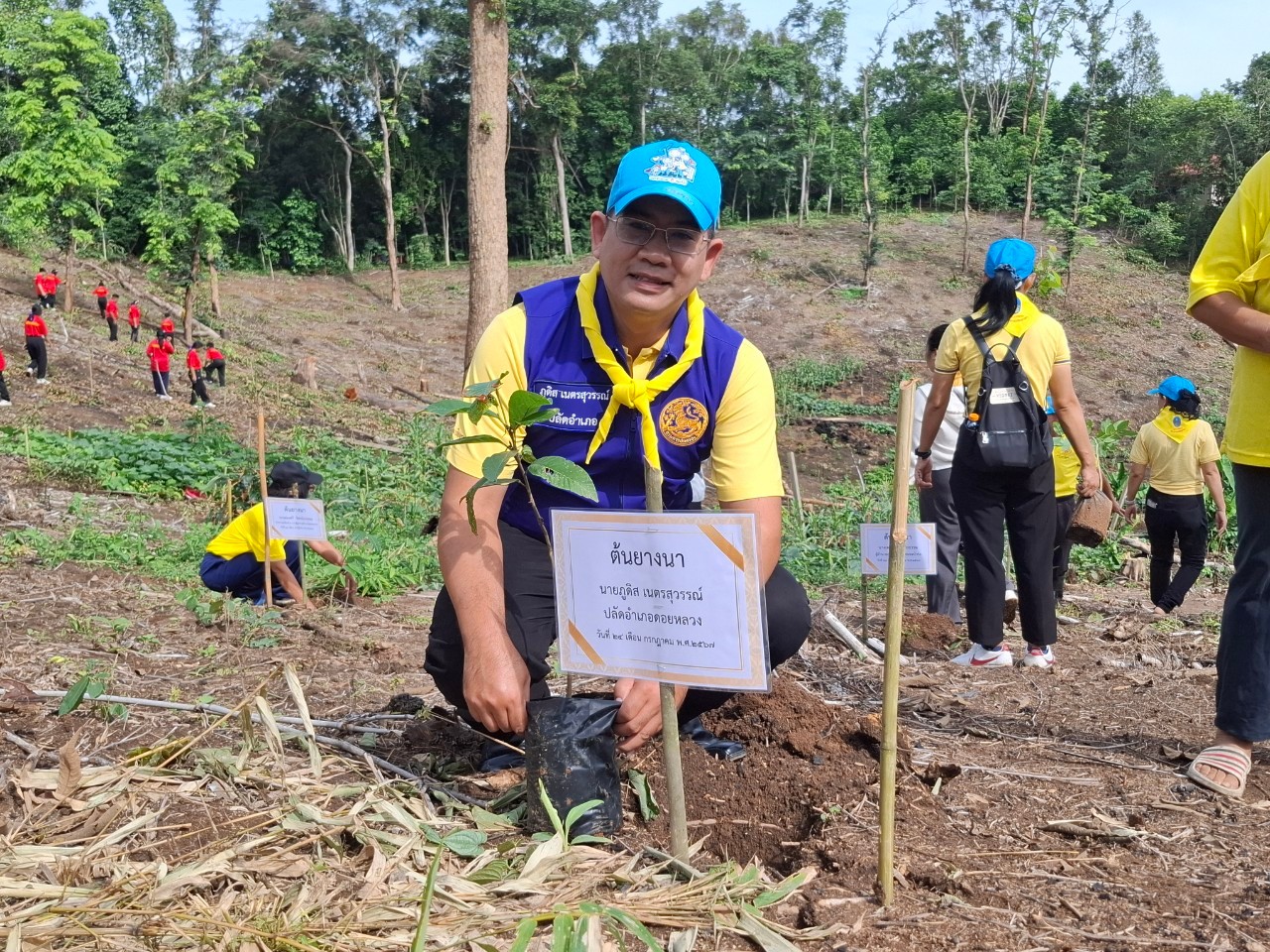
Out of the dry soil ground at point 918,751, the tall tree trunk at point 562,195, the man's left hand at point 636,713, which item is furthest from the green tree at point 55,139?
the man's left hand at point 636,713

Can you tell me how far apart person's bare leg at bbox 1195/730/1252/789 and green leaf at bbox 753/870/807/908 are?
1.19m

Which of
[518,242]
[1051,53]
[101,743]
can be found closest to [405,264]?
[518,242]

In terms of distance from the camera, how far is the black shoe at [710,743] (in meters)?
2.51

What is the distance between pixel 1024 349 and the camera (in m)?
4.07

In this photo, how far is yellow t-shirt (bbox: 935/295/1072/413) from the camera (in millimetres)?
4062

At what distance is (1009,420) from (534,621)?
231 cm

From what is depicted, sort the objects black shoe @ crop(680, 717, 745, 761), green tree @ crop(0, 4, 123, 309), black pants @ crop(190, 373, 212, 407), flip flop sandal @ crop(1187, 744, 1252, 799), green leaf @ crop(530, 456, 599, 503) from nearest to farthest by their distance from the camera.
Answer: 1. green leaf @ crop(530, 456, 599, 503)
2. flip flop sandal @ crop(1187, 744, 1252, 799)
3. black shoe @ crop(680, 717, 745, 761)
4. black pants @ crop(190, 373, 212, 407)
5. green tree @ crop(0, 4, 123, 309)

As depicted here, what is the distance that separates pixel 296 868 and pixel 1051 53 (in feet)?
97.8

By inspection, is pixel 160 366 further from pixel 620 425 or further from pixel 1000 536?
pixel 620 425

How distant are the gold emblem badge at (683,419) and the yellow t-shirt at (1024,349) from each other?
2.08 metres

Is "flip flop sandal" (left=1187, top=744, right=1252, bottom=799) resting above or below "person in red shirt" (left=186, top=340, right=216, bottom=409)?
above

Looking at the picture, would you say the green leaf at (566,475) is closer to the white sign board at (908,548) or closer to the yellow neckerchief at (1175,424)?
the white sign board at (908,548)

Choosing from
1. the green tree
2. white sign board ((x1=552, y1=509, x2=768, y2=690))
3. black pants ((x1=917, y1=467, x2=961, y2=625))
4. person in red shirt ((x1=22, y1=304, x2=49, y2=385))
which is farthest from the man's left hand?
the green tree

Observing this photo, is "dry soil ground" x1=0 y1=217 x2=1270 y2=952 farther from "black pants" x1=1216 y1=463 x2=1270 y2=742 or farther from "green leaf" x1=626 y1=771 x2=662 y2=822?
"black pants" x1=1216 y1=463 x2=1270 y2=742
